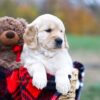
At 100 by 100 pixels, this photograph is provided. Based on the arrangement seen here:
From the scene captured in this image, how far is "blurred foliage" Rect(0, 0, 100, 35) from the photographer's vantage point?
33.8 m

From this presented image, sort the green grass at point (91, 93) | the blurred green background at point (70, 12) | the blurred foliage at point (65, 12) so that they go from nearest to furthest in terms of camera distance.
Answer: the green grass at point (91, 93) → the blurred green background at point (70, 12) → the blurred foliage at point (65, 12)

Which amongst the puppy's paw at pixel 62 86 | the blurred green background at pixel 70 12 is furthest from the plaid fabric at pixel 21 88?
the blurred green background at pixel 70 12

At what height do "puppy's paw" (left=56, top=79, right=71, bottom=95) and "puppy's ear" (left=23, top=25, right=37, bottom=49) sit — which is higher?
"puppy's ear" (left=23, top=25, right=37, bottom=49)

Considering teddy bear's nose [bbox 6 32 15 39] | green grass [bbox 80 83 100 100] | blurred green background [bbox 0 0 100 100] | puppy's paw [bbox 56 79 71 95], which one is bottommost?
puppy's paw [bbox 56 79 71 95]

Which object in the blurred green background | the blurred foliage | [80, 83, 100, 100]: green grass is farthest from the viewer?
the blurred foliage

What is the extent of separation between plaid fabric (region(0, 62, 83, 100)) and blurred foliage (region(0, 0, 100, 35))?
27246 millimetres

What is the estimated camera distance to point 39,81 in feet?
14.2

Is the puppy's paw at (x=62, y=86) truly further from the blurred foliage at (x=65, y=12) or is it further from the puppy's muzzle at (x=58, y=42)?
the blurred foliage at (x=65, y=12)

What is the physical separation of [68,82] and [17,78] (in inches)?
14.5

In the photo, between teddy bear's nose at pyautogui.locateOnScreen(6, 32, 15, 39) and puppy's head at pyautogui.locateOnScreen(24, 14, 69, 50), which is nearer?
puppy's head at pyautogui.locateOnScreen(24, 14, 69, 50)

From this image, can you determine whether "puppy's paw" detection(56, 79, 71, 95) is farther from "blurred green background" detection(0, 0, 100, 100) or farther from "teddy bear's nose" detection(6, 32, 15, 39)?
"blurred green background" detection(0, 0, 100, 100)

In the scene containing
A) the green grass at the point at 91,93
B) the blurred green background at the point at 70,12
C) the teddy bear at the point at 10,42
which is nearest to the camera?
the teddy bear at the point at 10,42

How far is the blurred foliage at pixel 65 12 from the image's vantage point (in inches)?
1330

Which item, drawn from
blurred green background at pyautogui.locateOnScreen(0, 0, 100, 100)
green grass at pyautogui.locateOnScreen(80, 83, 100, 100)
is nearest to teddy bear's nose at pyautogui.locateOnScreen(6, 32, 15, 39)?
green grass at pyautogui.locateOnScreen(80, 83, 100, 100)
